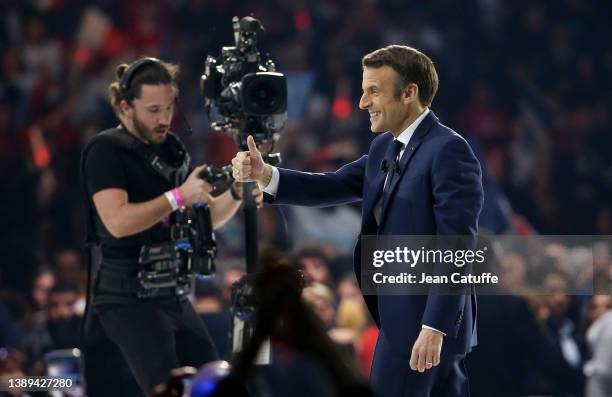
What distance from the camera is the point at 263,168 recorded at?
12.0 feet

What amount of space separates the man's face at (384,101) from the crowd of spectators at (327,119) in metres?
2.60

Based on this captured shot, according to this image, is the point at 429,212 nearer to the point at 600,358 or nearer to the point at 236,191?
the point at 236,191

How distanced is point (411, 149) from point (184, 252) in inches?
42.3

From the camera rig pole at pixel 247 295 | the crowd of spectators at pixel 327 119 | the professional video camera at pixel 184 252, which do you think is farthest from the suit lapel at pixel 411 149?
the crowd of spectators at pixel 327 119

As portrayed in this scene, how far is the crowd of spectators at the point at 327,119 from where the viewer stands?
21.7ft

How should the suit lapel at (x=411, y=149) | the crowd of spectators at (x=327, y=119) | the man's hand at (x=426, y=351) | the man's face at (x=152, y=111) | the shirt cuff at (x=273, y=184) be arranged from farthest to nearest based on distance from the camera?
the crowd of spectators at (x=327, y=119)
the man's face at (x=152, y=111)
the shirt cuff at (x=273, y=184)
the suit lapel at (x=411, y=149)
the man's hand at (x=426, y=351)

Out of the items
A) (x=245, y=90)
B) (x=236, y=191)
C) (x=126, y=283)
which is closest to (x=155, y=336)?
(x=126, y=283)

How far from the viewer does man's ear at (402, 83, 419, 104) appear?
3.52 meters

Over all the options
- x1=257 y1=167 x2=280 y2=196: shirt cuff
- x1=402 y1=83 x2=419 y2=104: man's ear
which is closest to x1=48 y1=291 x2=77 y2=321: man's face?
x1=257 y1=167 x2=280 y2=196: shirt cuff

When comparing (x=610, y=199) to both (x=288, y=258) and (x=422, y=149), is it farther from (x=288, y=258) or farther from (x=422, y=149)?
(x=288, y=258)

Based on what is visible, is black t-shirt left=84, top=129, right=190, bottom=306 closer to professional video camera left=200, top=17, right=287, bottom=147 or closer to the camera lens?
professional video camera left=200, top=17, right=287, bottom=147

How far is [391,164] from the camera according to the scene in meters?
3.53

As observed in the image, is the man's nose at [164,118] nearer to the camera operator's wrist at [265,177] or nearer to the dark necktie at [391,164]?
the camera operator's wrist at [265,177]

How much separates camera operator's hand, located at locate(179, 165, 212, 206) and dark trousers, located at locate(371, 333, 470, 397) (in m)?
0.97
